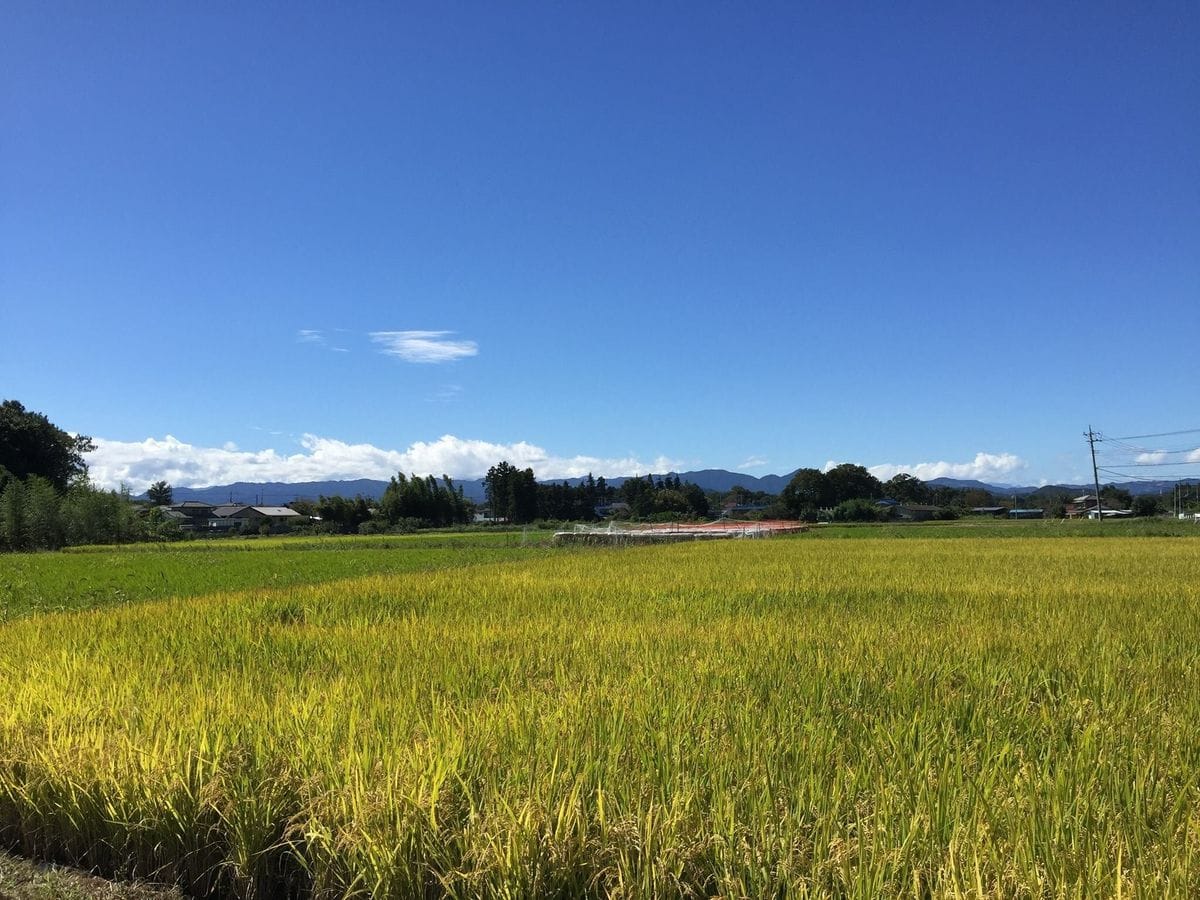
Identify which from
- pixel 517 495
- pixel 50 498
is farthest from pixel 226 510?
pixel 50 498

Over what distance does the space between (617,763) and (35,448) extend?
203 ft

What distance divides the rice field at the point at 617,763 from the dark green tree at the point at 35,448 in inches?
2163

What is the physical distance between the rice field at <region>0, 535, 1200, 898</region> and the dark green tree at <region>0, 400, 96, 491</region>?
5494 centimetres

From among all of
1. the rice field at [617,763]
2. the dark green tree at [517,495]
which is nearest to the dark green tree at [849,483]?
the dark green tree at [517,495]

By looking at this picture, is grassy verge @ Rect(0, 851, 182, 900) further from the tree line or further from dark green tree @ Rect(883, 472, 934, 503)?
dark green tree @ Rect(883, 472, 934, 503)

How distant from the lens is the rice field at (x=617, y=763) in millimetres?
1939

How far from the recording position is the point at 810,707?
3.35m

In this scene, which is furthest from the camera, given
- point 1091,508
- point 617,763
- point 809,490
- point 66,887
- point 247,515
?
point 1091,508

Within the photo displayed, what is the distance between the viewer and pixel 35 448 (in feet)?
163

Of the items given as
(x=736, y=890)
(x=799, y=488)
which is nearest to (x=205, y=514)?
(x=799, y=488)

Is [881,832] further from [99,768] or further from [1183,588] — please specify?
[1183,588]

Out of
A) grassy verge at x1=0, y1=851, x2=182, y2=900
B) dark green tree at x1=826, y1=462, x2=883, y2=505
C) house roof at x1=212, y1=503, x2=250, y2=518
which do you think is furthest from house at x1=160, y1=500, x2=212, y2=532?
grassy verge at x1=0, y1=851, x2=182, y2=900

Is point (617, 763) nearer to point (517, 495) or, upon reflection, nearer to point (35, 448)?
point (35, 448)

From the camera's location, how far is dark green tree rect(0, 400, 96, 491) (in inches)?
1875
